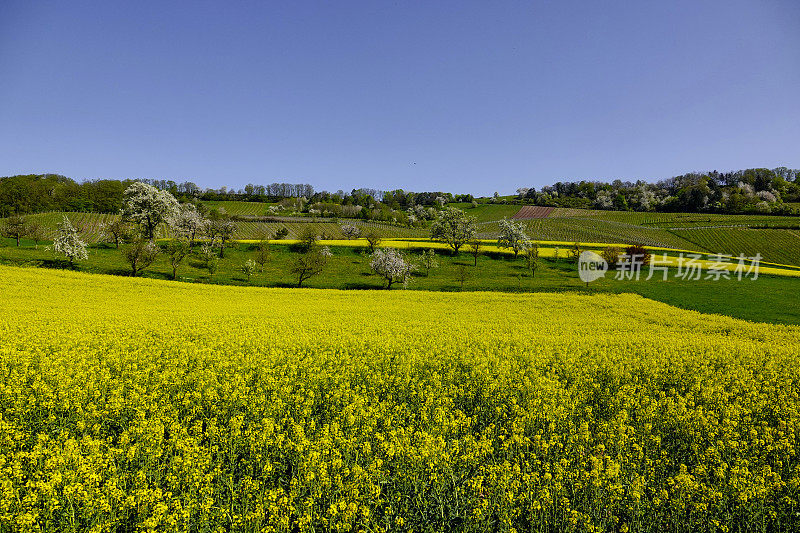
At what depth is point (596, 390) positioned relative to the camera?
1237 cm

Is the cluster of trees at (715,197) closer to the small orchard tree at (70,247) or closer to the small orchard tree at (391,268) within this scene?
the small orchard tree at (391,268)

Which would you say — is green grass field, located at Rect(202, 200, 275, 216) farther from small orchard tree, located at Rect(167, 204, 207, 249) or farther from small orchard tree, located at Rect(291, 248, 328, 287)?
small orchard tree, located at Rect(291, 248, 328, 287)

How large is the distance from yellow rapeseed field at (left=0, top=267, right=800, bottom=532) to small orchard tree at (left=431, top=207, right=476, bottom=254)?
50.4 metres

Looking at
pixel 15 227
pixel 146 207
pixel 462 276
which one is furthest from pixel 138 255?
pixel 462 276

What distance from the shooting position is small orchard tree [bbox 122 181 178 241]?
178 feet

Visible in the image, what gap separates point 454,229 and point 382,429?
62.7m

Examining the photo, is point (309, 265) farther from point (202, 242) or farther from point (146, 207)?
point (202, 242)

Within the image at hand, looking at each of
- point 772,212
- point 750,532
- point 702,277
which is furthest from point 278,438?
point 772,212

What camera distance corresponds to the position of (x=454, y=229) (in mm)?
70000

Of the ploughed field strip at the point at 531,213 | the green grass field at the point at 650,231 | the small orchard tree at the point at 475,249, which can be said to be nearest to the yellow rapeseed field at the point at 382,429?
the small orchard tree at the point at 475,249

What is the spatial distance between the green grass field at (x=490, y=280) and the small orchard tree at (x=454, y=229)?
5.31 metres

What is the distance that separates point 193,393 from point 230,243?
57644mm

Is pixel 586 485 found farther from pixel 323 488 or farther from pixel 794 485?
pixel 323 488

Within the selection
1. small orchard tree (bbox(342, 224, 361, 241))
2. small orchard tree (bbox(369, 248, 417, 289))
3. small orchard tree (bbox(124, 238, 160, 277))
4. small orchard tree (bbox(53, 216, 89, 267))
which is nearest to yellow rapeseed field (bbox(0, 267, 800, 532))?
small orchard tree (bbox(124, 238, 160, 277))
